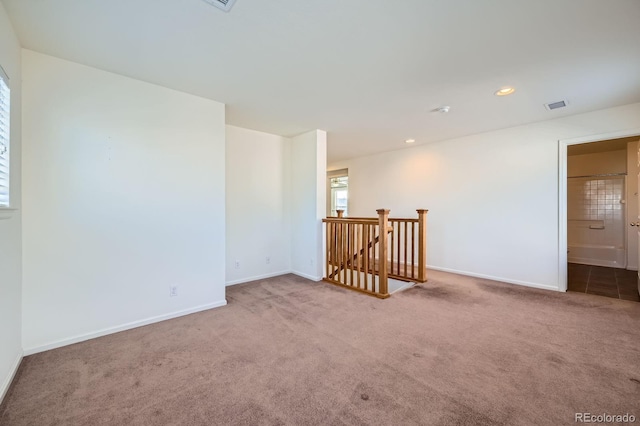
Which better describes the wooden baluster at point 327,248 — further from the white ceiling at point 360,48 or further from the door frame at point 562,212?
the door frame at point 562,212

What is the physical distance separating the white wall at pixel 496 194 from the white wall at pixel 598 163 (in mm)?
2871

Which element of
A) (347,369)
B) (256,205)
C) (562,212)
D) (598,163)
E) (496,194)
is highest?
(598,163)

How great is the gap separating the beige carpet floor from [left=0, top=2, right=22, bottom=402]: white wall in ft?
0.60

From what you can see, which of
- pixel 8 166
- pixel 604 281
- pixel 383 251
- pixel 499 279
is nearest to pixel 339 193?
pixel 383 251

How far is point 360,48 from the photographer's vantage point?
1994 millimetres

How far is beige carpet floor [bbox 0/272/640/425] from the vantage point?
1.44 meters

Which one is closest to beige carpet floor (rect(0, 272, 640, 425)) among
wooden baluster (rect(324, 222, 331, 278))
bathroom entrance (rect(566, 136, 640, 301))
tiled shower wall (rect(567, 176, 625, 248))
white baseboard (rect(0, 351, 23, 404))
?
white baseboard (rect(0, 351, 23, 404))

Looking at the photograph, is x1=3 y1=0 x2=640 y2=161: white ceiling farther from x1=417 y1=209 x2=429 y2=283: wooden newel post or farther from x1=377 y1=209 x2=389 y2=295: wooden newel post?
x1=417 y1=209 x2=429 y2=283: wooden newel post

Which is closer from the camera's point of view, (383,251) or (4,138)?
(4,138)

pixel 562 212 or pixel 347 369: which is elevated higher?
pixel 562 212

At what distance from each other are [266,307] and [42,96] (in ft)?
8.80

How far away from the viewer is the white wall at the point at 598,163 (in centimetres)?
498

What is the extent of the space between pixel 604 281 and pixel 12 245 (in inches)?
267

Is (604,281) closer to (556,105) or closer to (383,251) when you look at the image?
(556,105)
